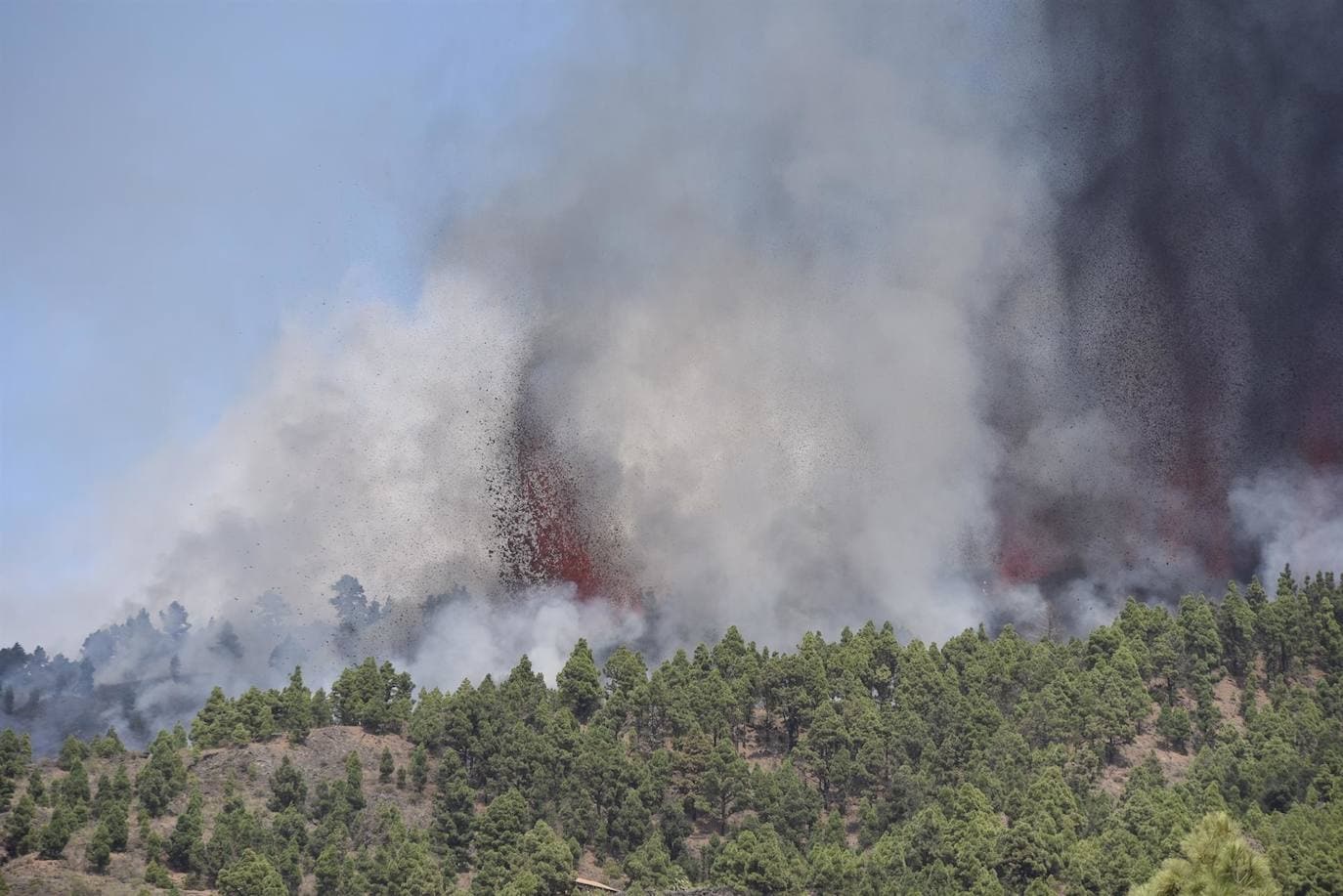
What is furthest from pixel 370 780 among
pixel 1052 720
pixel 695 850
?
pixel 1052 720

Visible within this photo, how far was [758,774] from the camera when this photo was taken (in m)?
99.2

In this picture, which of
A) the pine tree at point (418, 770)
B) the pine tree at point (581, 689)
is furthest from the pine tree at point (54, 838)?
the pine tree at point (581, 689)

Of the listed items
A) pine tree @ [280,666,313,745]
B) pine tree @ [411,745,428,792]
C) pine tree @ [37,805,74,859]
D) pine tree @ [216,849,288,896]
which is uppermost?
pine tree @ [280,666,313,745]

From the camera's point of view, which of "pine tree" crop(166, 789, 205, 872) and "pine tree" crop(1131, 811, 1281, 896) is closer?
"pine tree" crop(1131, 811, 1281, 896)

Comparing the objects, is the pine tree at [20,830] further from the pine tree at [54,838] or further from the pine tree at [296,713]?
the pine tree at [296,713]

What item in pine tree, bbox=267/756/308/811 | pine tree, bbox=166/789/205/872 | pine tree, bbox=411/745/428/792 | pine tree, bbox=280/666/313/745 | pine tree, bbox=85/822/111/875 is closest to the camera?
pine tree, bbox=85/822/111/875

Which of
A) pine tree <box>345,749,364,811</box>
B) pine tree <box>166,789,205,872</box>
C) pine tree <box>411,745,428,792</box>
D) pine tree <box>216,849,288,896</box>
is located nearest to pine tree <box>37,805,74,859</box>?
pine tree <box>166,789,205,872</box>

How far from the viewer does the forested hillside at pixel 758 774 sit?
88438mm

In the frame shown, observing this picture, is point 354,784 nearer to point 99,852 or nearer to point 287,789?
point 287,789

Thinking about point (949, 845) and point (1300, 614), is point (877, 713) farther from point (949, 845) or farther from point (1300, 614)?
A: point (1300, 614)

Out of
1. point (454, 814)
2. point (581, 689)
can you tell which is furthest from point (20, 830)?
point (581, 689)

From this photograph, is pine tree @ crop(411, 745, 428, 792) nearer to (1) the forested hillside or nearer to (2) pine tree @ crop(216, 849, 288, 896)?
(1) the forested hillside

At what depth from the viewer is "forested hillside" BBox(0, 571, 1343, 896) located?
88.4 meters

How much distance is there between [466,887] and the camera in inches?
3617
